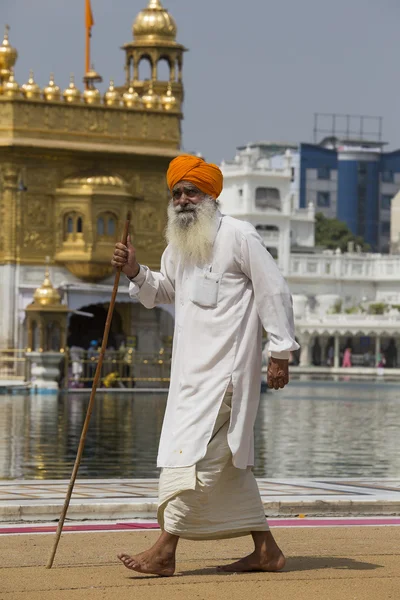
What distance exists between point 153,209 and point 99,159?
207 cm

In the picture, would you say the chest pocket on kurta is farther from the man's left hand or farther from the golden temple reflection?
the golden temple reflection

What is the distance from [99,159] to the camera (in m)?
45.6

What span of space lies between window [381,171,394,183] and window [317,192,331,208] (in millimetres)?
5761

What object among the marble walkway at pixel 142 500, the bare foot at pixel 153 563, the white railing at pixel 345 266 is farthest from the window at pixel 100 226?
the white railing at pixel 345 266

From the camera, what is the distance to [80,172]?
45.4 meters

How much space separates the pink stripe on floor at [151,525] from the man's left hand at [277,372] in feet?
7.08

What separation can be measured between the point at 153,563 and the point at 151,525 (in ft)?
7.70

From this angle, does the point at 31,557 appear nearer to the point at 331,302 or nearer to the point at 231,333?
the point at 231,333

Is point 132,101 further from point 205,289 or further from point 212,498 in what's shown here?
point 212,498

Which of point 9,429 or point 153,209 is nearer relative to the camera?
point 9,429

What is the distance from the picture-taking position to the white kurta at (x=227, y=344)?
24.5ft

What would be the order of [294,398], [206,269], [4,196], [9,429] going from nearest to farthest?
[206,269] < [9,429] < [294,398] < [4,196]

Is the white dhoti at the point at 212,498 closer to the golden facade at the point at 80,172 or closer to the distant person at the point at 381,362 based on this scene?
the golden facade at the point at 80,172

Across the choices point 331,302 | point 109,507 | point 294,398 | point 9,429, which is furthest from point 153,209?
point 331,302
